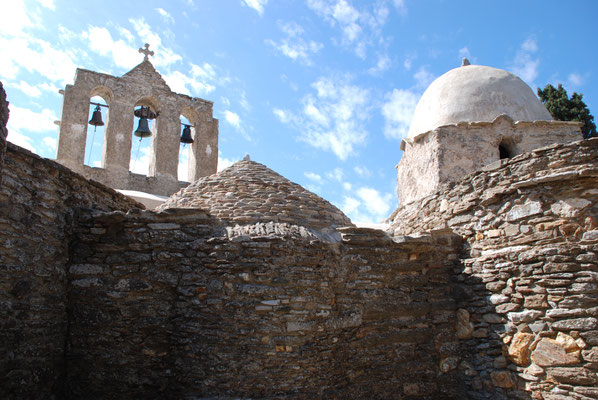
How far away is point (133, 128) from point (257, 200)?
728cm

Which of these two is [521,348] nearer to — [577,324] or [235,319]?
[577,324]

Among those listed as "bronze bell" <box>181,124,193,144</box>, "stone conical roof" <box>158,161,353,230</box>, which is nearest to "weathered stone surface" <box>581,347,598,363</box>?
"stone conical roof" <box>158,161,353,230</box>

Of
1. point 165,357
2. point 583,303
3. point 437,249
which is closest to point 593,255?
point 583,303

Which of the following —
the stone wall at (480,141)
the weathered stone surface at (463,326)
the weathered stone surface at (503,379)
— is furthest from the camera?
the stone wall at (480,141)

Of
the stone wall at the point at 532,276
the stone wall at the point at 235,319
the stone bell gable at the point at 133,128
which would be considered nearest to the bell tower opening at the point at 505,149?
the stone wall at the point at 532,276

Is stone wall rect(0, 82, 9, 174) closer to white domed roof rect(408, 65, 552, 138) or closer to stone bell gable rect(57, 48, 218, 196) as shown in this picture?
white domed roof rect(408, 65, 552, 138)

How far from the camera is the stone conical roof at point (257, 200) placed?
583 cm

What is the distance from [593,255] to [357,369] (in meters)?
2.61

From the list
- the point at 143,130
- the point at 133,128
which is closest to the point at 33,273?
the point at 143,130

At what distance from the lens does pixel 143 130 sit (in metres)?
11.8

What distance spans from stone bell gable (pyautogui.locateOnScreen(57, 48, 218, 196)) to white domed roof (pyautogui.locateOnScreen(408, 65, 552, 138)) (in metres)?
5.76

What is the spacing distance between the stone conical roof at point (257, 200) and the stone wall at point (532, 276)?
5.81 ft

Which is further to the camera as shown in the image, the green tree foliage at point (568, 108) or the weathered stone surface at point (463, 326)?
the green tree foliage at point (568, 108)

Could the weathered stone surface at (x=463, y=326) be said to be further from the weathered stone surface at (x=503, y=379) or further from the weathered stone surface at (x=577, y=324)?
the weathered stone surface at (x=577, y=324)
